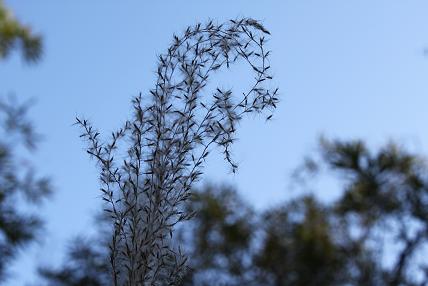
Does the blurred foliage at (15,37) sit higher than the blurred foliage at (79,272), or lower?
lower

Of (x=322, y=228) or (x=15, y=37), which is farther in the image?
(x=322, y=228)

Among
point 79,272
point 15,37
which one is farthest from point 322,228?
point 15,37

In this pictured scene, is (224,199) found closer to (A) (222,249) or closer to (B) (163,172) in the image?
(A) (222,249)

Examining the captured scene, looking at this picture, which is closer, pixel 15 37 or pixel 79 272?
pixel 15 37

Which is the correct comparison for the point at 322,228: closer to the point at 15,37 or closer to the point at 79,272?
the point at 79,272

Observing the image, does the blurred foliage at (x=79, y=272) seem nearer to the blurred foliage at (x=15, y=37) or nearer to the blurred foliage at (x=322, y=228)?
the blurred foliage at (x=322, y=228)

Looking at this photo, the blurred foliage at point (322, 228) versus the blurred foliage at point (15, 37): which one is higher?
the blurred foliage at point (322, 228)

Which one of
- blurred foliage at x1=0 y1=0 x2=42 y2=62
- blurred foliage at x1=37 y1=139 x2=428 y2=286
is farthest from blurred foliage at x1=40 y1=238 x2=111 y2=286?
blurred foliage at x1=0 y1=0 x2=42 y2=62

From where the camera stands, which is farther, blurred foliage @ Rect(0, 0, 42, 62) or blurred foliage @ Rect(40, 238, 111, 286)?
blurred foliage @ Rect(40, 238, 111, 286)

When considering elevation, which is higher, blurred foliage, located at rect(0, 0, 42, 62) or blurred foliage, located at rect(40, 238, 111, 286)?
blurred foliage, located at rect(40, 238, 111, 286)

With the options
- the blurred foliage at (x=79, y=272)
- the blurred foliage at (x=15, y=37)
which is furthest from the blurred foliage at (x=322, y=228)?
the blurred foliage at (x=15, y=37)

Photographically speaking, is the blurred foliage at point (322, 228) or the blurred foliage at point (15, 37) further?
the blurred foliage at point (322, 228)

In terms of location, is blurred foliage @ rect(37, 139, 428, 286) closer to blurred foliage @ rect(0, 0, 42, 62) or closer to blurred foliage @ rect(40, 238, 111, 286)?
blurred foliage @ rect(40, 238, 111, 286)

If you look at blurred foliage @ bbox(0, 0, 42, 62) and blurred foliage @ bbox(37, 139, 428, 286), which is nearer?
blurred foliage @ bbox(0, 0, 42, 62)
